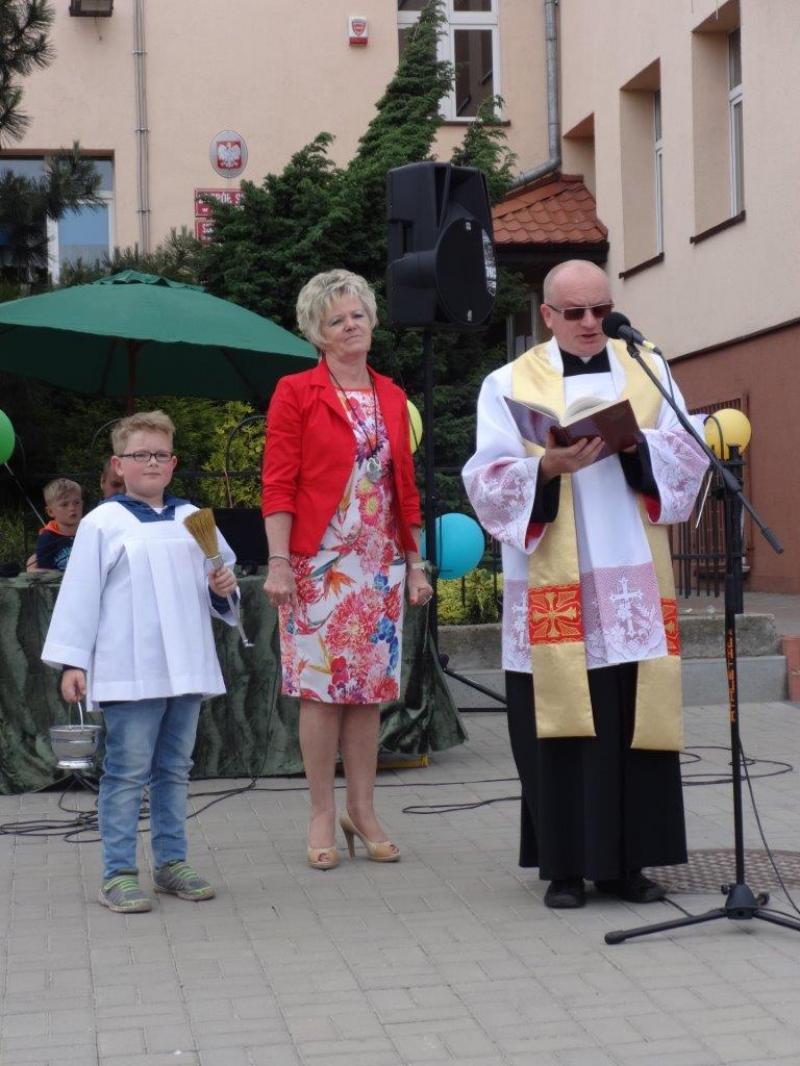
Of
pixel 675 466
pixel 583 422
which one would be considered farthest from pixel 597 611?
pixel 583 422

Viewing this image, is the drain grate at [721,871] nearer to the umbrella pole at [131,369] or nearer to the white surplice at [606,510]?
the white surplice at [606,510]

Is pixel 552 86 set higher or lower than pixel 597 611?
higher

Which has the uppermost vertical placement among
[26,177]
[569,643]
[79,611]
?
[26,177]

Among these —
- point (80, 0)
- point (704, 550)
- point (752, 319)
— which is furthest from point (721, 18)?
point (80, 0)

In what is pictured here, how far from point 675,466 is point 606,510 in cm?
25

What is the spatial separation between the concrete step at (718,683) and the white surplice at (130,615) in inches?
179

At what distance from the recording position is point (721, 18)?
15945 mm

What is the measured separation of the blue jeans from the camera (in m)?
5.45

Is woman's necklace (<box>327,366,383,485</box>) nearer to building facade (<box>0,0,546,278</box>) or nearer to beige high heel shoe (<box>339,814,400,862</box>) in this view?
beige high heel shoe (<box>339,814,400,862</box>)

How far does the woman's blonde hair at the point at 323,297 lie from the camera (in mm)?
5961

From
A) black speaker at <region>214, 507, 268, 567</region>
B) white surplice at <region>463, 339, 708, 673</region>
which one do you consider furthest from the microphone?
black speaker at <region>214, 507, 268, 567</region>

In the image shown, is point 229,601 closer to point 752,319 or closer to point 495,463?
point 495,463

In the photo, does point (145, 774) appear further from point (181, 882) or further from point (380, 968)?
point (380, 968)

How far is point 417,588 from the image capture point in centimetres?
601
